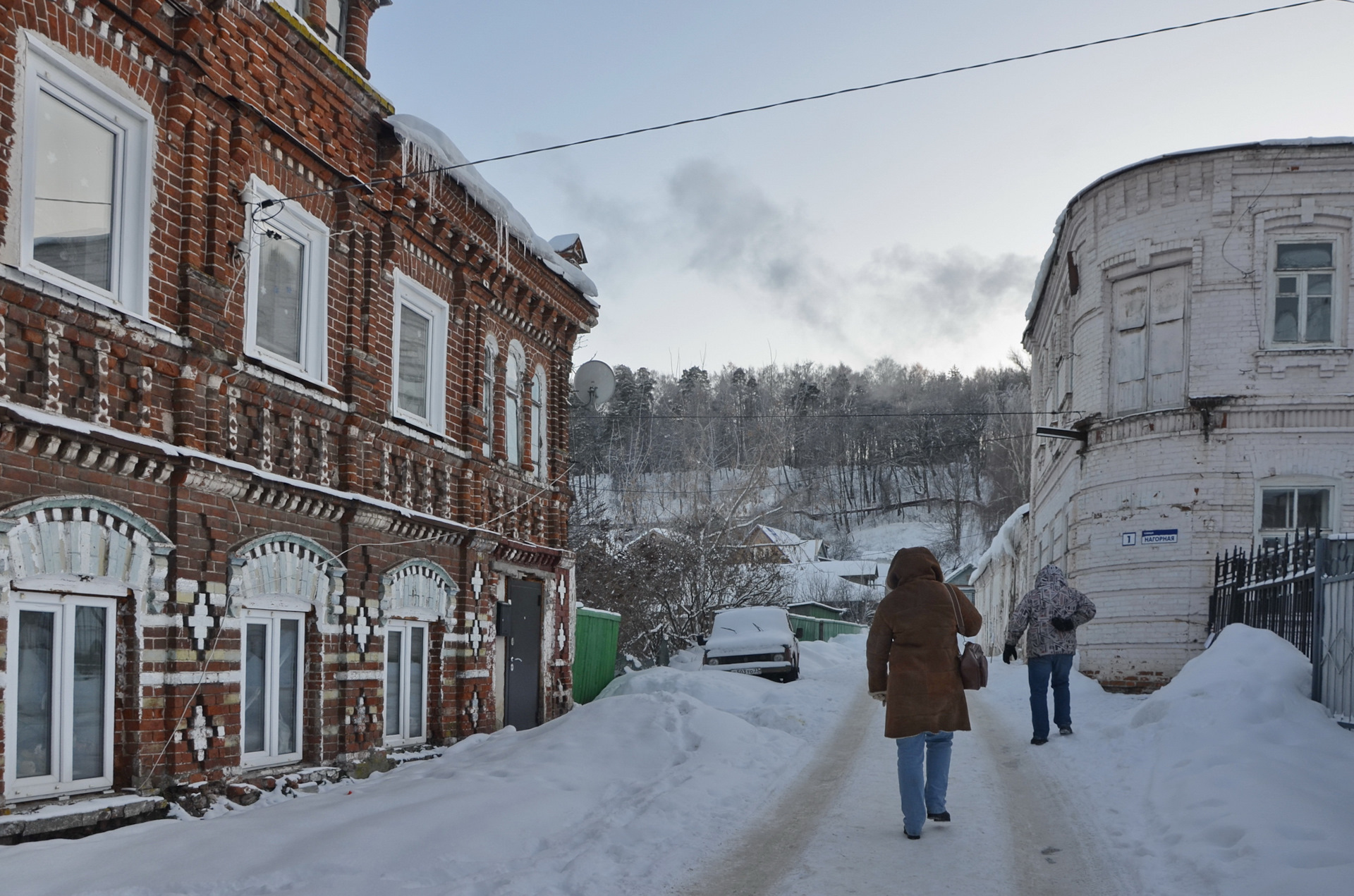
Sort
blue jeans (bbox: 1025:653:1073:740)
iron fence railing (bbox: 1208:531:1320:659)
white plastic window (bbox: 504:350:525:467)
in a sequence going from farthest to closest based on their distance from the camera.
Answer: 1. white plastic window (bbox: 504:350:525:467)
2. blue jeans (bbox: 1025:653:1073:740)
3. iron fence railing (bbox: 1208:531:1320:659)

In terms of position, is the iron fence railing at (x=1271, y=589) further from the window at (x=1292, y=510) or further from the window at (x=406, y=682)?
the window at (x=406, y=682)

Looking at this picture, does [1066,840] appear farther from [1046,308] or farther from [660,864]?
[1046,308]

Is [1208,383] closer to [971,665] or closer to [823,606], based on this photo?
[971,665]

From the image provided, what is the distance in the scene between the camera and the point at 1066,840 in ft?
22.9

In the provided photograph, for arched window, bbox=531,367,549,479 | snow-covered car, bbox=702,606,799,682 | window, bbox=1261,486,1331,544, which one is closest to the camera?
window, bbox=1261,486,1331,544

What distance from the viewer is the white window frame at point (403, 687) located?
11250 mm

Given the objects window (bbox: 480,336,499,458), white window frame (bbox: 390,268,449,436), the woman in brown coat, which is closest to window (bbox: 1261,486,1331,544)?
the woman in brown coat

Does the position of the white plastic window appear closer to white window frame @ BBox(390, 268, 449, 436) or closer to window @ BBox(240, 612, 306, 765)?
white window frame @ BBox(390, 268, 449, 436)

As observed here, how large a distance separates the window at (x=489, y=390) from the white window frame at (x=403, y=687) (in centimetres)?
270

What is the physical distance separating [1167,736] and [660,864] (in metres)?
5.23

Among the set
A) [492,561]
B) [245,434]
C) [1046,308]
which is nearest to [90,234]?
[245,434]

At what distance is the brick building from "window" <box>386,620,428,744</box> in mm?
34

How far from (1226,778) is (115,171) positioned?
858 centimetres

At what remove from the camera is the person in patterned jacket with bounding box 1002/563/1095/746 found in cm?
1123
